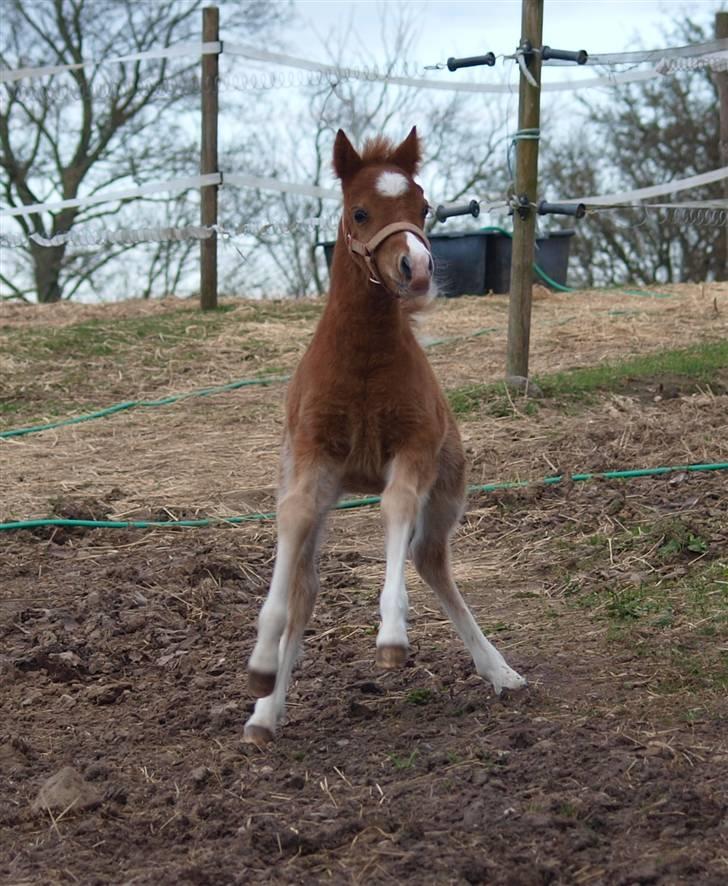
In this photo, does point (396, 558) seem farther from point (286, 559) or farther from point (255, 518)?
point (255, 518)

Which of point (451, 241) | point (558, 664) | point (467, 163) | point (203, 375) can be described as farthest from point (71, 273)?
point (558, 664)

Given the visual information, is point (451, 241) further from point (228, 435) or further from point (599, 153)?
point (599, 153)

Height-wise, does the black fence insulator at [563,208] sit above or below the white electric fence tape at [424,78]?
below

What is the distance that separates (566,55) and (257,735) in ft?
17.8

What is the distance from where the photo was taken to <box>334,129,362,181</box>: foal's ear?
3.80 metres

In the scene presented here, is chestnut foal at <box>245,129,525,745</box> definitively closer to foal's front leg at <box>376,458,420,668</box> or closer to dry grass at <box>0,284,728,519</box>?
foal's front leg at <box>376,458,420,668</box>

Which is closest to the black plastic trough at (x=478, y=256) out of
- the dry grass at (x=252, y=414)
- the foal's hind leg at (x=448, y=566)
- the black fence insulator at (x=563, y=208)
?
the dry grass at (x=252, y=414)

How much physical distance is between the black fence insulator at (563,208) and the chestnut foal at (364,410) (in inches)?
145

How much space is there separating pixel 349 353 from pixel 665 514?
8.18 ft

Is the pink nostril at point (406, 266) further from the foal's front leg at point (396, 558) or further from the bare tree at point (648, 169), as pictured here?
the bare tree at point (648, 169)

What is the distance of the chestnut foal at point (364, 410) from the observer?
354 cm

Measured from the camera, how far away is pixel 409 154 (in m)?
3.94

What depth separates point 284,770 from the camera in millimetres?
3436

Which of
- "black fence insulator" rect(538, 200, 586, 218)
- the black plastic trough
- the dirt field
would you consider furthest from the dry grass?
"black fence insulator" rect(538, 200, 586, 218)
